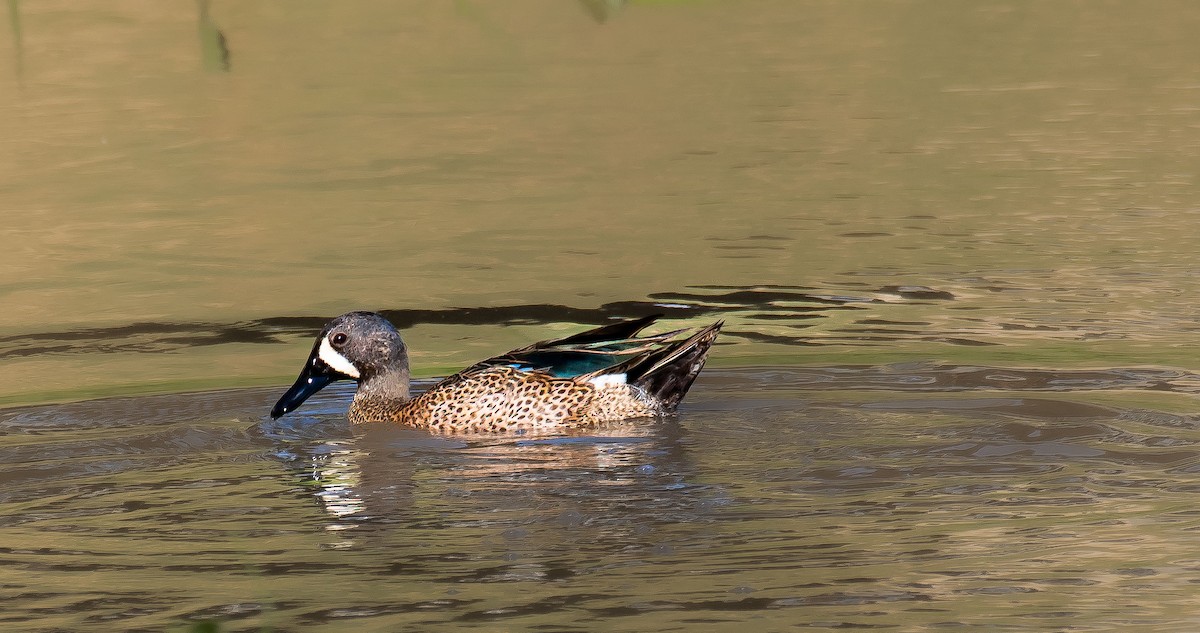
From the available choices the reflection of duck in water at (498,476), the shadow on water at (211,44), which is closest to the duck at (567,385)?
the reflection of duck in water at (498,476)

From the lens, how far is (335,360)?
339 inches

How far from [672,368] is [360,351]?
1.72 meters

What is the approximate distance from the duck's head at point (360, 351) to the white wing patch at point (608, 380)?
112 centimetres

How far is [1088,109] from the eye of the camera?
15242 millimetres

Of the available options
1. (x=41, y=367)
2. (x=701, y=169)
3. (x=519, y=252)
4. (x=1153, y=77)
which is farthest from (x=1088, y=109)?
(x=41, y=367)

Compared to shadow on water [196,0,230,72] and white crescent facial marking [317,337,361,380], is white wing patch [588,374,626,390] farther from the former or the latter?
shadow on water [196,0,230,72]

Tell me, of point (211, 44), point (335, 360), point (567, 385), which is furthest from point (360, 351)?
point (211, 44)

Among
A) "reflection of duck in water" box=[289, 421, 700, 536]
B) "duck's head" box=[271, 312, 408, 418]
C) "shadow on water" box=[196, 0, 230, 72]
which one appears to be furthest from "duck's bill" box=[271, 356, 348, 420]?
"shadow on water" box=[196, 0, 230, 72]

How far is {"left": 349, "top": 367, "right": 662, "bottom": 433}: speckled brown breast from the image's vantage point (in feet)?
26.7

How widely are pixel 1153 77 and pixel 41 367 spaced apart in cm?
1124

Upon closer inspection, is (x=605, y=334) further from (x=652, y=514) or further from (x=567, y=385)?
(x=652, y=514)

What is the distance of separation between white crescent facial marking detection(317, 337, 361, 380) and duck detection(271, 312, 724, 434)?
0.56 ft

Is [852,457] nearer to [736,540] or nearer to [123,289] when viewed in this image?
[736,540]

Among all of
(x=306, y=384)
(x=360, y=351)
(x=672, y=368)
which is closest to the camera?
(x=672, y=368)
